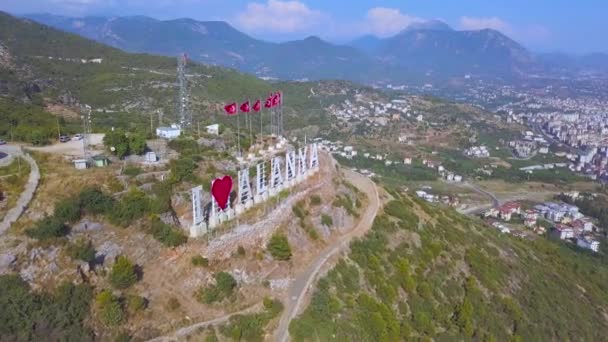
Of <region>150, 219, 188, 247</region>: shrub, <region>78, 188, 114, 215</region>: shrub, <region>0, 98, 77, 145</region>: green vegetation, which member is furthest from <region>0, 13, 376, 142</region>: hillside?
<region>150, 219, 188, 247</region>: shrub

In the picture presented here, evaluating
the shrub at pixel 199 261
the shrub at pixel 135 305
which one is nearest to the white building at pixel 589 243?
the shrub at pixel 199 261

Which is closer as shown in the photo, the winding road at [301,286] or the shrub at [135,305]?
the shrub at [135,305]

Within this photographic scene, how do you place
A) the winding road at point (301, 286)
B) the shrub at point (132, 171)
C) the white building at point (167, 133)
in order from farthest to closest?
1. the white building at point (167, 133)
2. the shrub at point (132, 171)
3. the winding road at point (301, 286)

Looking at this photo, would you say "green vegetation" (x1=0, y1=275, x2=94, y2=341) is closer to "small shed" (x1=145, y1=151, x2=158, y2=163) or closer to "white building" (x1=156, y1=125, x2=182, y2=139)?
"small shed" (x1=145, y1=151, x2=158, y2=163)

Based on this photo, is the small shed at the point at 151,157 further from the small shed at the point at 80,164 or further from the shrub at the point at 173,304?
the shrub at the point at 173,304

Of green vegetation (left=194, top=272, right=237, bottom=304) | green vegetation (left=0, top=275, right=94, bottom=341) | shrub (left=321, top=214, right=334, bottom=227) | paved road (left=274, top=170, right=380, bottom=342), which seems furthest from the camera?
shrub (left=321, top=214, right=334, bottom=227)

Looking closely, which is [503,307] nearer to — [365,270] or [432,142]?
[365,270]
